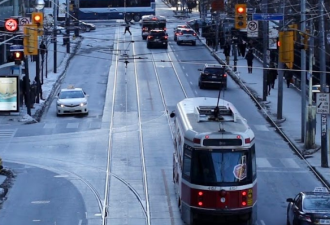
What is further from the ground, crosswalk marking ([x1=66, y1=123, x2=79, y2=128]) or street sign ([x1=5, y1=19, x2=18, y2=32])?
street sign ([x1=5, y1=19, x2=18, y2=32])

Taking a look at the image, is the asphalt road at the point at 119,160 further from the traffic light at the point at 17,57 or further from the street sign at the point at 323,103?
the traffic light at the point at 17,57

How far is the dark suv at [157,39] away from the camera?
67.2 meters

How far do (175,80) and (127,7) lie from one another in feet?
143

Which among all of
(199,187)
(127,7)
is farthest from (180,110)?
(127,7)

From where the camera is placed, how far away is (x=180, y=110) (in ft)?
75.6

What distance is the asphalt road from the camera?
23.1 meters

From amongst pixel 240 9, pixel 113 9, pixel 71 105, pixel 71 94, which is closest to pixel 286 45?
pixel 240 9

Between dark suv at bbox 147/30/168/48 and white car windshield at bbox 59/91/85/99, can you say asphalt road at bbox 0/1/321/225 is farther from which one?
dark suv at bbox 147/30/168/48

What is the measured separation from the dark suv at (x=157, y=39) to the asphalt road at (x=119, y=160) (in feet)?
46.3

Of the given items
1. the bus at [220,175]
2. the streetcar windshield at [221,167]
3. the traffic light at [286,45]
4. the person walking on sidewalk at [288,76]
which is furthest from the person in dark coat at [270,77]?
the streetcar windshield at [221,167]

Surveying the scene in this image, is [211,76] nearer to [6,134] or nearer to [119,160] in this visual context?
[6,134]

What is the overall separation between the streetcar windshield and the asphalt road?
90.9 inches

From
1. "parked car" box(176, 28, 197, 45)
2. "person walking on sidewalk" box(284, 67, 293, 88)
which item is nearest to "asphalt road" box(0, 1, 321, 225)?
"person walking on sidewalk" box(284, 67, 293, 88)

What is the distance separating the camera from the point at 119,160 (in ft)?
101
